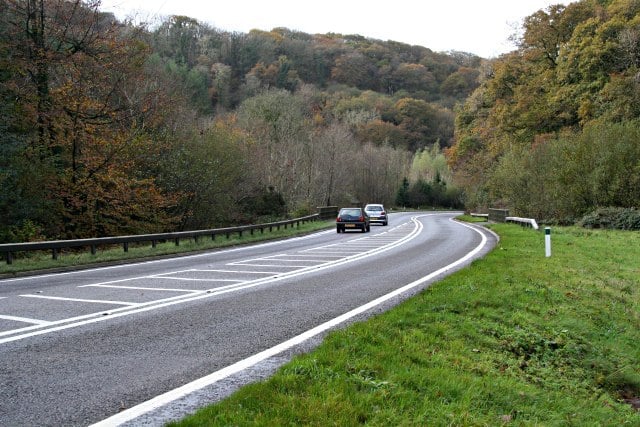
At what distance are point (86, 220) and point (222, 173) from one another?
975 cm

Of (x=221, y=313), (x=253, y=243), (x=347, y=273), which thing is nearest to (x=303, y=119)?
(x=253, y=243)

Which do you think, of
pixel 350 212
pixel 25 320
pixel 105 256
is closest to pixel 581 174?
pixel 350 212

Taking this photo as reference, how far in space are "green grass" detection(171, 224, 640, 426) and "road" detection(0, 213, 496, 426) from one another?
59cm

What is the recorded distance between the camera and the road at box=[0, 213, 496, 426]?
4.57 m

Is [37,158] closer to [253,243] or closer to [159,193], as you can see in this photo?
[159,193]

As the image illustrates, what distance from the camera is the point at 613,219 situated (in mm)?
30609

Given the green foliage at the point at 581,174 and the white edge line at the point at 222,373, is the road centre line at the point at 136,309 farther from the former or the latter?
the green foliage at the point at 581,174

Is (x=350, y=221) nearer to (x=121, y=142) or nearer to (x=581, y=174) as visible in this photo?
(x=121, y=142)

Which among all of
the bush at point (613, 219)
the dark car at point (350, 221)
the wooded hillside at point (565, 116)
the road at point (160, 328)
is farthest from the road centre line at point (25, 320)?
the wooded hillside at point (565, 116)

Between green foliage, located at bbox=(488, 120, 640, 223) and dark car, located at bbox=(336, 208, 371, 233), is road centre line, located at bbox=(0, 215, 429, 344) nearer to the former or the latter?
dark car, located at bbox=(336, 208, 371, 233)

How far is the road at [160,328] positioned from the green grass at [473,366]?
1.93 feet

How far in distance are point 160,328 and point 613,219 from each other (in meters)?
30.1

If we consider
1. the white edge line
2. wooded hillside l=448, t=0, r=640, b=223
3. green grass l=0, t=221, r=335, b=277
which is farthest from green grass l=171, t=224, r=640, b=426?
wooded hillside l=448, t=0, r=640, b=223

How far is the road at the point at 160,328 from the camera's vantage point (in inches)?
180
